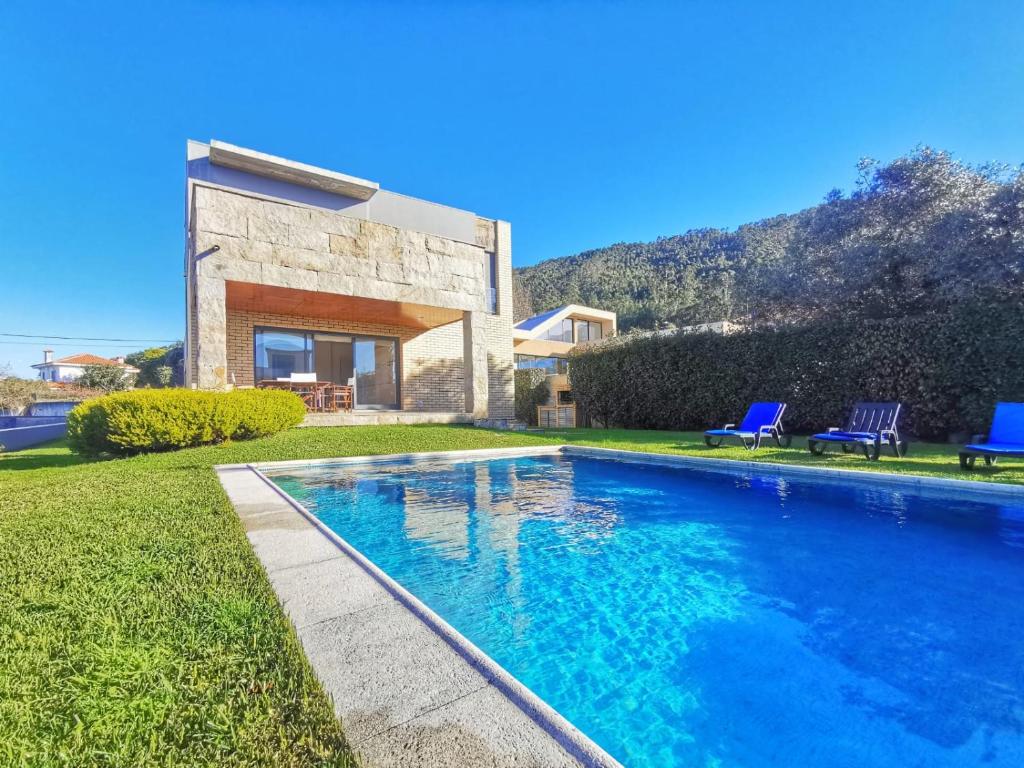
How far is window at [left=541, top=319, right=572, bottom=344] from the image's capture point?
34.1m

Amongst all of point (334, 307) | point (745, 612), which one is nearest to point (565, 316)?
point (334, 307)

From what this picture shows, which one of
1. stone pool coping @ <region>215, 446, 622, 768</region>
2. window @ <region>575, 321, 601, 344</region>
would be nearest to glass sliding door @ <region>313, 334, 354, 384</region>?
stone pool coping @ <region>215, 446, 622, 768</region>

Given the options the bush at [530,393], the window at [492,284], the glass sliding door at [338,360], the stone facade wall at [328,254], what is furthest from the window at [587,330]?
the stone facade wall at [328,254]

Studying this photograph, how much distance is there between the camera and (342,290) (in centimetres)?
1138

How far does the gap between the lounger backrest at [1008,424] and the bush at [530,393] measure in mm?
16032

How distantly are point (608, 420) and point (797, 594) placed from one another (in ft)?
44.3

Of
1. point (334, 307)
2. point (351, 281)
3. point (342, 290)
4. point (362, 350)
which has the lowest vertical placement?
point (362, 350)

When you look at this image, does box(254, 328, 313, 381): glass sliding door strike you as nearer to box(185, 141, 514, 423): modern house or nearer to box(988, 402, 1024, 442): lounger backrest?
box(185, 141, 514, 423): modern house

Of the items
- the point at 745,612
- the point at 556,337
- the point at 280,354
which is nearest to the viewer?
the point at 745,612

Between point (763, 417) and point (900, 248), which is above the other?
point (900, 248)

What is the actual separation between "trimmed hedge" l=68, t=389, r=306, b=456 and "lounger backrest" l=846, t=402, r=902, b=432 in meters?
10.7

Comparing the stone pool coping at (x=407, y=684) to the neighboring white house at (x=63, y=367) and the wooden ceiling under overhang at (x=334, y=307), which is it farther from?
the neighboring white house at (x=63, y=367)

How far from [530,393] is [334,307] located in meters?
11.2

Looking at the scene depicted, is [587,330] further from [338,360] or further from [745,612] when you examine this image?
[745,612]
